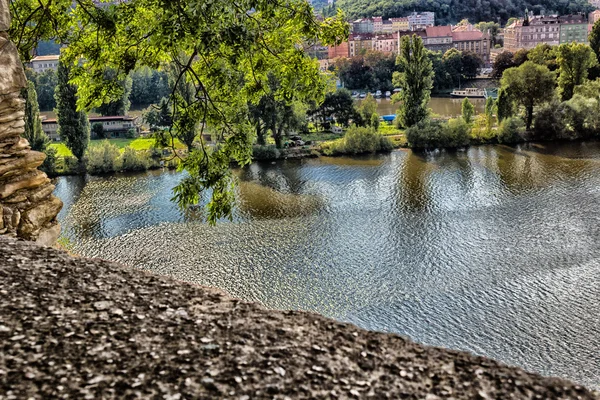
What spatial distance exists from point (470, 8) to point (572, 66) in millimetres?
91699

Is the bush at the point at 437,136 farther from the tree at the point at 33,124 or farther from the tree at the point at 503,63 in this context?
the tree at the point at 503,63

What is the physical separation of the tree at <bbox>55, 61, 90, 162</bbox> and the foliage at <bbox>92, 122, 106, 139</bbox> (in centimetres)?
1086

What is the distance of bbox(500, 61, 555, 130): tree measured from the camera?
35.6 metres

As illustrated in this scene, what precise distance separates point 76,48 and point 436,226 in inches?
565

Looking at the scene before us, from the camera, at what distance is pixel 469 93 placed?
60.1 meters

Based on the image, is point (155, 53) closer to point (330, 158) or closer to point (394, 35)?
point (330, 158)

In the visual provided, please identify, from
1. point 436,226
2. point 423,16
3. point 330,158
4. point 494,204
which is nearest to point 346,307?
point 436,226

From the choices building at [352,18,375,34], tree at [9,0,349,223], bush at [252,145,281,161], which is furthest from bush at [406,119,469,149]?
building at [352,18,375,34]

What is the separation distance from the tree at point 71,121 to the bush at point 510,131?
2196 centimetres

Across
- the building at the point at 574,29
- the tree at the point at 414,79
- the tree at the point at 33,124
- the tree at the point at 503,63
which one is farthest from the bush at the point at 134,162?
the building at the point at 574,29

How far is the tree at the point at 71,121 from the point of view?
30.6m

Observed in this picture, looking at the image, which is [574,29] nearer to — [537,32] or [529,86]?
[537,32]

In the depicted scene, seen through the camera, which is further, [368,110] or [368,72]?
[368,72]


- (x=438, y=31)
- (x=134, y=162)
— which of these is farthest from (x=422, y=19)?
(x=134, y=162)
